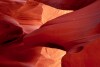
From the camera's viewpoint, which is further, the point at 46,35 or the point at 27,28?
the point at 27,28

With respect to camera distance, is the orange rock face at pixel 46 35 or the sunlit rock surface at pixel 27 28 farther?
the sunlit rock surface at pixel 27 28

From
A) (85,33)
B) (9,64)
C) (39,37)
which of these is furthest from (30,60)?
(85,33)

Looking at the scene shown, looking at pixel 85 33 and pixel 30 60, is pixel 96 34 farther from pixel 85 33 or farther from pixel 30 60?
pixel 30 60

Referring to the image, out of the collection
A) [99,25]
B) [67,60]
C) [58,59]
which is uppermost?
[58,59]

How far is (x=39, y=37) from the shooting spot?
25.1 inches

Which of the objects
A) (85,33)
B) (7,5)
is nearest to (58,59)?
(7,5)

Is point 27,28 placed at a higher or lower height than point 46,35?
higher

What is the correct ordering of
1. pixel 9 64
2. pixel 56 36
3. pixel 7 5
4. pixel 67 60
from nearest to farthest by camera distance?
pixel 67 60 < pixel 56 36 < pixel 9 64 < pixel 7 5

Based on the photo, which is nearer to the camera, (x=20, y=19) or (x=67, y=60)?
(x=67, y=60)

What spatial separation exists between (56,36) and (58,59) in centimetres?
38

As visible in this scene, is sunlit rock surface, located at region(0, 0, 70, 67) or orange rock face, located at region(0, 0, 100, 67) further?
sunlit rock surface, located at region(0, 0, 70, 67)

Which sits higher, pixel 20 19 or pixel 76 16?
pixel 20 19

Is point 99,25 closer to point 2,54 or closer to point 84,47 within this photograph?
point 84,47

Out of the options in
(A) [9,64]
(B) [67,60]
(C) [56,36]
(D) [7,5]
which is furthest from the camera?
(D) [7,5]
